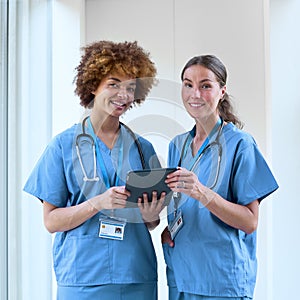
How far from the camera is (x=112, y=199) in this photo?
1838 mm

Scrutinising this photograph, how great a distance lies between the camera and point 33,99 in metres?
2.78

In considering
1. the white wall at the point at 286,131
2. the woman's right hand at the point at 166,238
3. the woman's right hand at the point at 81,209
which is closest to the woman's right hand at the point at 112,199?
the woman's right hand at the point at 81,209

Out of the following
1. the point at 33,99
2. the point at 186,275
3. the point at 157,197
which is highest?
the point at 33,99

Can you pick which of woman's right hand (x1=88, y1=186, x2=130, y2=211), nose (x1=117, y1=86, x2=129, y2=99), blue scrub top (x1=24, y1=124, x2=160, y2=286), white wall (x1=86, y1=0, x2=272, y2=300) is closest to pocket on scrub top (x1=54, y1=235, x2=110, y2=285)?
A: blue scrub top (x1=24, y1=124, x2=160, y2=286)

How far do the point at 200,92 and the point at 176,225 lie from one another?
0.44 metres

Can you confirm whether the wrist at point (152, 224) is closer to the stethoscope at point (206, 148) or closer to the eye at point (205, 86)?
the stethoscope at point (206, 148)

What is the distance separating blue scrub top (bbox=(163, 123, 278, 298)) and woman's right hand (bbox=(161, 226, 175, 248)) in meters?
0.02

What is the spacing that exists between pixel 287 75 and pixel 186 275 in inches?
53.7

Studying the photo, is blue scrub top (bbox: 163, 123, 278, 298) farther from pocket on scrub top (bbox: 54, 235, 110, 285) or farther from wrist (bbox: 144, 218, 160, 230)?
pocket on scrub top (bbox: 54, 235, 110, 285)

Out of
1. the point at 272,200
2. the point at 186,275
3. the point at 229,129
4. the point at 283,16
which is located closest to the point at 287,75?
the point at 283,16

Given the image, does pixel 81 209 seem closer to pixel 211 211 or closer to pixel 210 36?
pixel 211 211

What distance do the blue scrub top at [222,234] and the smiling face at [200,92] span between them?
0.35 feet

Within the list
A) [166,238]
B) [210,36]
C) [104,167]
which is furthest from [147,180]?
[210,36]

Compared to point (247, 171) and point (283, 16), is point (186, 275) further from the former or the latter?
point (283, 16)
